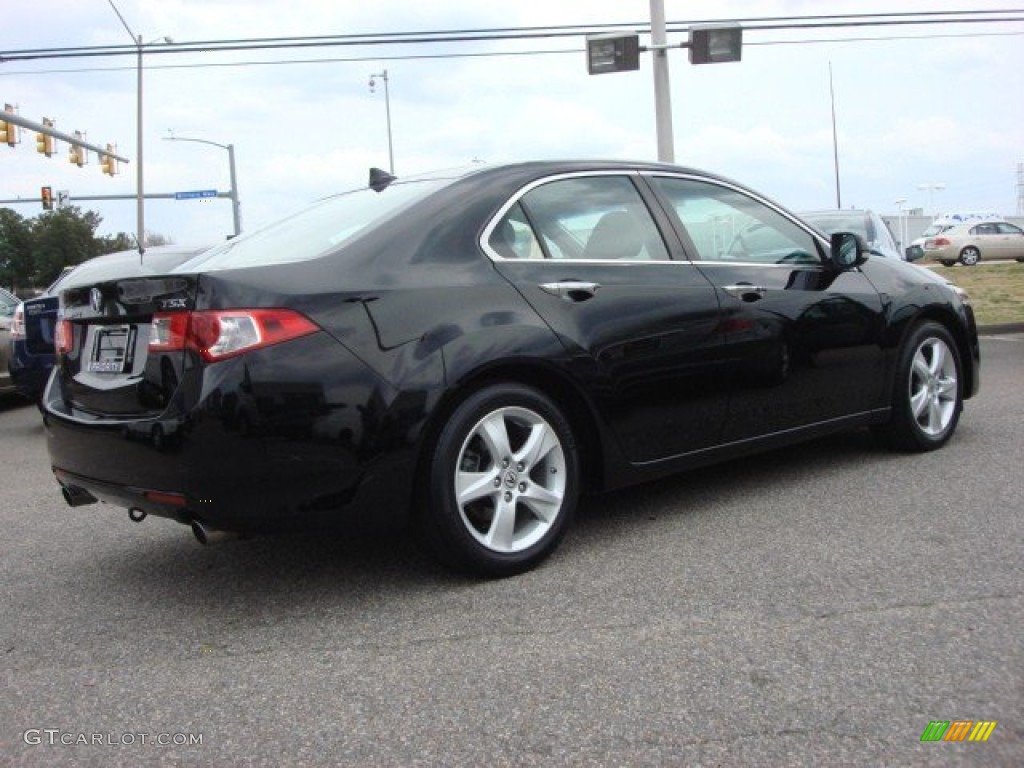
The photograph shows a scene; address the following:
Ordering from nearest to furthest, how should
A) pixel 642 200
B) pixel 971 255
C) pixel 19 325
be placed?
pixel 642 200
pixel 19 325
pixel 971 255

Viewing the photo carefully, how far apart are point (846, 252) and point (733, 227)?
61cm

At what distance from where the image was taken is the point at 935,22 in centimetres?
1916

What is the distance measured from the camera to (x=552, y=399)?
3.73m

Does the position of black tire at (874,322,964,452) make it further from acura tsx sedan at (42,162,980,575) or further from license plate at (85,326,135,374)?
license plate at (85,326,135,374)

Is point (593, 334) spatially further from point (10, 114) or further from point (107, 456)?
point (10, 114)

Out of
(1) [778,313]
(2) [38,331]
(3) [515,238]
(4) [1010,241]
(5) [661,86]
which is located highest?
(5) [661,86]

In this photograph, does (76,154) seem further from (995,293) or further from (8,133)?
(995,293)

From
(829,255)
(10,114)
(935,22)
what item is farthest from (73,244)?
(829,255)

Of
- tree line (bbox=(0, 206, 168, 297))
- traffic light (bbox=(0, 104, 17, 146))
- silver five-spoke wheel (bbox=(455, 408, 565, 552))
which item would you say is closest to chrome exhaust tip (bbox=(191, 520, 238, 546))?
silver five-spoke wheel (bbox=(455, 408, 565, 552))

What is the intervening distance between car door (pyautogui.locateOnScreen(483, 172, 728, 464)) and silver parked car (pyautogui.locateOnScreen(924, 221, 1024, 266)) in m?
28.2

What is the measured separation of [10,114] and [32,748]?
25.1 metres

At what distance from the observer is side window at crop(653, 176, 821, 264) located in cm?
437

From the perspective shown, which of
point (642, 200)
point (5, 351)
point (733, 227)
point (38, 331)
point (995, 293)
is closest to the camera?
point (642, 200)

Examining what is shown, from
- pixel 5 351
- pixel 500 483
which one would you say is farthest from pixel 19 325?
pixel 500 483
